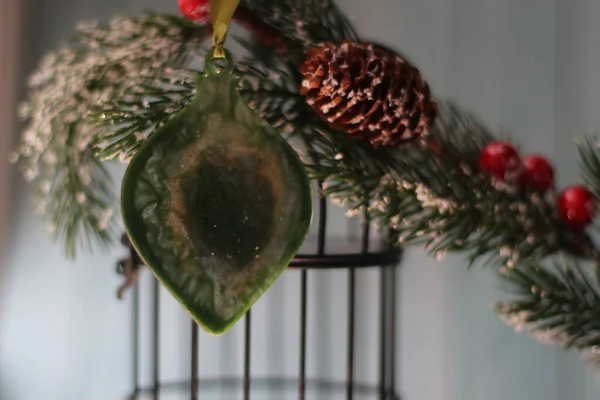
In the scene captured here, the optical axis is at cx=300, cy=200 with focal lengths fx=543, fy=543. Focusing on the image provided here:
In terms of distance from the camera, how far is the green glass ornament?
25 cm

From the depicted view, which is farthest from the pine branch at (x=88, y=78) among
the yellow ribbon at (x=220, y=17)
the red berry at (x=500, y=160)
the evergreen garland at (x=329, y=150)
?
the red berry at (x=500, y=160)

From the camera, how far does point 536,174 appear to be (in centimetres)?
37

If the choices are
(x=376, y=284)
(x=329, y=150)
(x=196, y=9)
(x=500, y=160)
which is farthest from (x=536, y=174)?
(x=376, y=284)

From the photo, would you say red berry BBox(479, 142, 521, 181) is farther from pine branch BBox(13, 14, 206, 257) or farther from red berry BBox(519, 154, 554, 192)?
pine branch BBox(13, 14, 206, 257)

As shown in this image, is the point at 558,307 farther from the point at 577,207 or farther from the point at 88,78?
the point at 88,78

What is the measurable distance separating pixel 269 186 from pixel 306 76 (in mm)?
75

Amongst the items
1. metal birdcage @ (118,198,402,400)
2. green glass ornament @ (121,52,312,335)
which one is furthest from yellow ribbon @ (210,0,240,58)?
metal birdcage @ (118,198,402,400)

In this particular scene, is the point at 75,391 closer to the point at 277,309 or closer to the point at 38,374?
the point at 38,374

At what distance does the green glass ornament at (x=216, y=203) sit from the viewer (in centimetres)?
25

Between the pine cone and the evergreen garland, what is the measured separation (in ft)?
0.09

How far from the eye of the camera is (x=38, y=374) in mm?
841

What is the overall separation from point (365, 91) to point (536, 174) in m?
0.15

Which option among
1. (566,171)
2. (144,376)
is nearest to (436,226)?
(566,171)

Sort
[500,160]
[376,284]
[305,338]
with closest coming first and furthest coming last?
[500,160], [305,338], [376,284]
